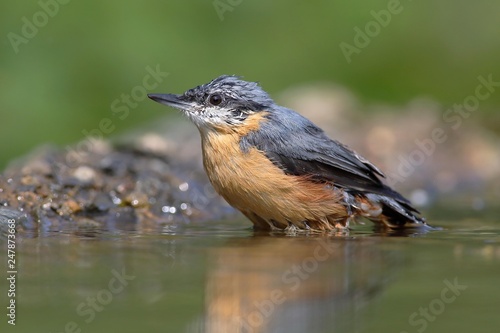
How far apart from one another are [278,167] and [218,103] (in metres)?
0.75

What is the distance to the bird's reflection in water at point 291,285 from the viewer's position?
381 cm

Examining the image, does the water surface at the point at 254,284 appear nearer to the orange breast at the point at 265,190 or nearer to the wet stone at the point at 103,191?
the orange breast at the point at 265,190

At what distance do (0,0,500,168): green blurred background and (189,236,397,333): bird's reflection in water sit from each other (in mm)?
5935

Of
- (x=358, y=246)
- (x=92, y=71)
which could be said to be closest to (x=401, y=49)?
(x=92, y=71)

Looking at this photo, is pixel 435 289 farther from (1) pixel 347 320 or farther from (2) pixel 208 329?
(2) pixel 208 329

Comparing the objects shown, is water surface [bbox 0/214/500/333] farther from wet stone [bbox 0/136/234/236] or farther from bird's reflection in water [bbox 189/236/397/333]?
wet stone [bbox 0/136/234/236]

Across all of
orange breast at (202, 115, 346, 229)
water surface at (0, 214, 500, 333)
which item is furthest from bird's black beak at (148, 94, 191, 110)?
water surface at (0, 214, 500, 333)

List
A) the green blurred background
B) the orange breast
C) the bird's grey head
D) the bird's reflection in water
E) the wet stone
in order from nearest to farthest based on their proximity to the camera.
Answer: the bird's reflection in water, the orange breast, the wet stone, the bird's grey head, the green blurred background

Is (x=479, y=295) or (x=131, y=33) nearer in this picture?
(x=479, y=295)

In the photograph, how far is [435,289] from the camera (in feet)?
14.3

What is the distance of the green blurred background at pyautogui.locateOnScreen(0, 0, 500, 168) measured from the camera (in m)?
11.4

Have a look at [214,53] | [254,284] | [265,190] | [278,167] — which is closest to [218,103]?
[278,167]

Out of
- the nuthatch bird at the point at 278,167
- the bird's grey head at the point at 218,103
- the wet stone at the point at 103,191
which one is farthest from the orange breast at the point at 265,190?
the wet stone at the point at 103,191

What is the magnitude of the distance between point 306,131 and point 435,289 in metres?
2.67
